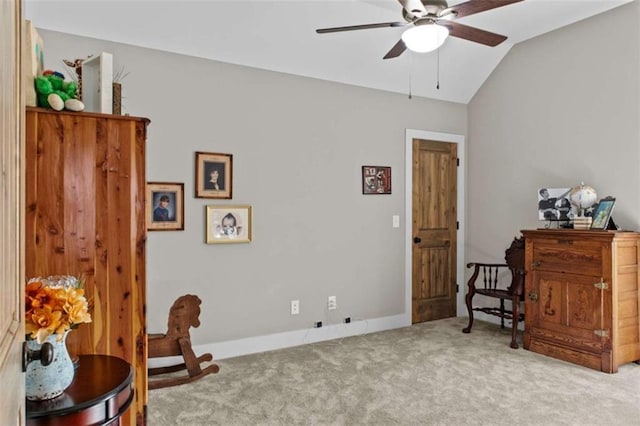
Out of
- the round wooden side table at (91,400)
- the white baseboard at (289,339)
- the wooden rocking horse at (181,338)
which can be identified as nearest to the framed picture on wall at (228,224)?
the wooden rocking horse at (181,338)

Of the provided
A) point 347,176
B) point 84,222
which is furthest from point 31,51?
point 347,176

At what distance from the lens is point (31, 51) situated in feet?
5.79

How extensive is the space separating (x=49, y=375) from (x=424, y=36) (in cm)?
236

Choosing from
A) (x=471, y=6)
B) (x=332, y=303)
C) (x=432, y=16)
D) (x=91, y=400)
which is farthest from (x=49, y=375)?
(x=332, y=303)

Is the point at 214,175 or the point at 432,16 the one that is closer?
the point at 432,16

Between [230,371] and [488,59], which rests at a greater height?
[488,59]

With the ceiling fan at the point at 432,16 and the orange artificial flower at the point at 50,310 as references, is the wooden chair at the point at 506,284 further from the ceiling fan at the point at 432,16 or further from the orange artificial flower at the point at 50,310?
the orange artificial flower at the point at 50,310

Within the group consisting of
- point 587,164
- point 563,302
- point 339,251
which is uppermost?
point 587,164

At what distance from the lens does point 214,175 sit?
3.79 meters

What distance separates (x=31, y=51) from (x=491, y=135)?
179 inches

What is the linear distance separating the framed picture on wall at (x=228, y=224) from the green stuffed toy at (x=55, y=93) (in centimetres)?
196

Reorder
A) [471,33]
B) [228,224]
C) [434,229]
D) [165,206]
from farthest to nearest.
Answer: [434,229]
[228,224]
[165,206]
[471,33]

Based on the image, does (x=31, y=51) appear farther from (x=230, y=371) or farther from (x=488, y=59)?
(x=488, y=59)

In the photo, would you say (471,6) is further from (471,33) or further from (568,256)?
(568,256)
